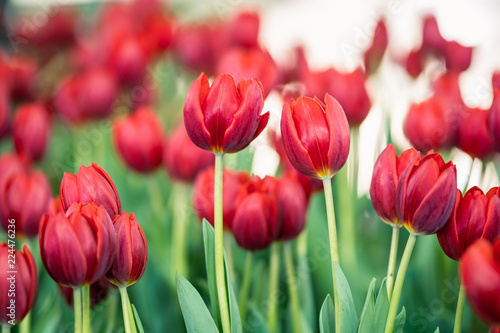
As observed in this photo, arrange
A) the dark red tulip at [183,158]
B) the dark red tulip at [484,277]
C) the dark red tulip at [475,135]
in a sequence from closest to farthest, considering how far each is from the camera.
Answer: the dark red tulip at [484,277]
the dark red tulip at [475,135]
the dark red tulip at [183,158]

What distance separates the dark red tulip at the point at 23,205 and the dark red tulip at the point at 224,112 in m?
0.18

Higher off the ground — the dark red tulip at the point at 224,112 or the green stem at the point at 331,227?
the dark red tulip at the point at 224,112

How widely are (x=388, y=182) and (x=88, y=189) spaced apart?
200mm

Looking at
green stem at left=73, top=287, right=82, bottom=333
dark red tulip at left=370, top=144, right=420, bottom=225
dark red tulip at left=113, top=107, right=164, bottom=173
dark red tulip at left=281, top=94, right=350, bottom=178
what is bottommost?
green stem at left=73, top=287, right=82, bottom=333

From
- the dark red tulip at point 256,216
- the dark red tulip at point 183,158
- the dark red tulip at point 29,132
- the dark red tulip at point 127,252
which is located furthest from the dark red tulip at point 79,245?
the dark red tulip at point 29,132

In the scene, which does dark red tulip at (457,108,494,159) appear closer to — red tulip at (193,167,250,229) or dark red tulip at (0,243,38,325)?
red tulip at (193,167,250,229)

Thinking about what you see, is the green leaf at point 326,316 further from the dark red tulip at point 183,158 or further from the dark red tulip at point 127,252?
the dark red tulip at point 183,158

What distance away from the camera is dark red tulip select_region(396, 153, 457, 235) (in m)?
0.31

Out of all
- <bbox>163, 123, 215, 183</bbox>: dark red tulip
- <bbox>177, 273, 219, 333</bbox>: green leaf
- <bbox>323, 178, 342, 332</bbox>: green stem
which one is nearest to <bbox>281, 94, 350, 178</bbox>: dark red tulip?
<bbox>323, 178, 342, 332</bbox>: green stem

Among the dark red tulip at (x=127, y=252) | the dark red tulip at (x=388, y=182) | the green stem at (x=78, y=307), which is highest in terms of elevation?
the dark red tulip at (x=388, y=182)

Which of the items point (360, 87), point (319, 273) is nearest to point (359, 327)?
point (319, 273)

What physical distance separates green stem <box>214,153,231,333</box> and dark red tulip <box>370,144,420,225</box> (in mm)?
105

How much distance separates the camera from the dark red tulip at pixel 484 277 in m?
0.25

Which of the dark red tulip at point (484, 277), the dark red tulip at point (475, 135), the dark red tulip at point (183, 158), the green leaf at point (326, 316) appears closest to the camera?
the dark red tulip at point (484, 277)
